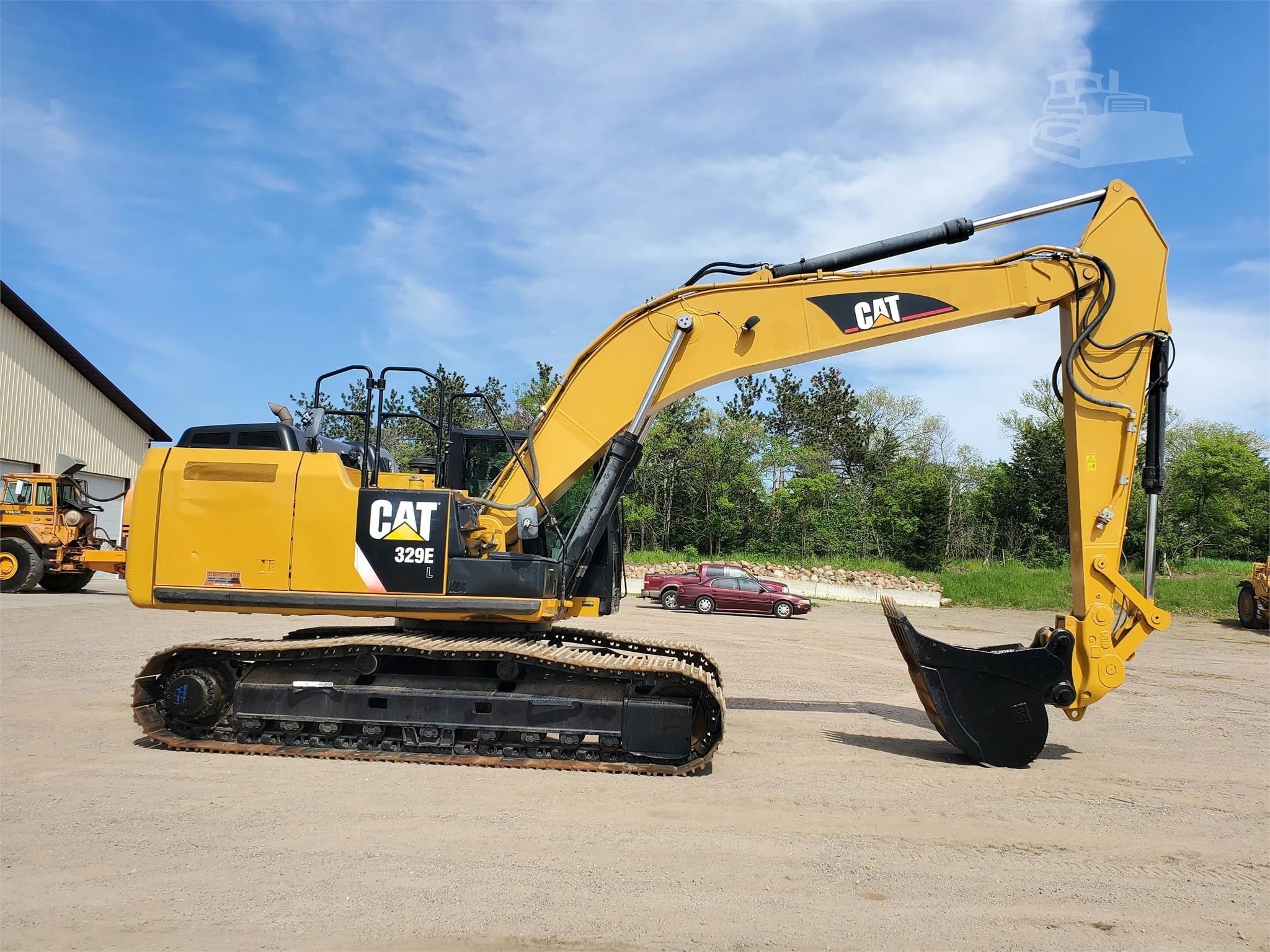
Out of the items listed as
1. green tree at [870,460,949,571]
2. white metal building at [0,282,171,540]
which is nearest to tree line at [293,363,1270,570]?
green tree at [870,460,949,571]

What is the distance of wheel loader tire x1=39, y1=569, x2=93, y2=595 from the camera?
77.0 feet

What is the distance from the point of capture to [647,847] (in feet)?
17.6

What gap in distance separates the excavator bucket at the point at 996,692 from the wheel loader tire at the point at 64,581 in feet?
76.1

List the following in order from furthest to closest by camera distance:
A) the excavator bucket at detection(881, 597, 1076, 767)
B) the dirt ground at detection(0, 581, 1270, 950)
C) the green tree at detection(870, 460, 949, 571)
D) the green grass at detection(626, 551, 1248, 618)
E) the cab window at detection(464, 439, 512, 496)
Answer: the green tree at detection(870, 460, 949, 571) < the green grass at detection(626, 551, 1248, 618) < the cab window at detection(464, 439, 512, 496) < the excavator bucket at detection(881, 597, 1076, 767) < the dirt ground at detection(0, 581, 1270, 950)

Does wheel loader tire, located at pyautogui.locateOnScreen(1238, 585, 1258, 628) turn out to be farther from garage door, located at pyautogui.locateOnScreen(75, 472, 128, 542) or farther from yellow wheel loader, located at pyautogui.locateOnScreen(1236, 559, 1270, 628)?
garage door, located at pyautogui.locateOnScreen(75, 472, 128, 542)

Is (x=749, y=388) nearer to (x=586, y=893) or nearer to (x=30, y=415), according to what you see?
(x=30, y=415)

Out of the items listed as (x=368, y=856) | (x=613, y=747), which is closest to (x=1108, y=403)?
(x=613, y=747)

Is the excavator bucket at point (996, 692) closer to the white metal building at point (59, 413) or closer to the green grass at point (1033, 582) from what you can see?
the green grass at point (1033, 582)

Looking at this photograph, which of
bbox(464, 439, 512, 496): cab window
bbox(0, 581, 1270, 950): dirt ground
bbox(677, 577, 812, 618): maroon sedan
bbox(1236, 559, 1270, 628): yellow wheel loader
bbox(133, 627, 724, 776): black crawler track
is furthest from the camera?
bbox(677, 577, 812, 618): maroon sedan

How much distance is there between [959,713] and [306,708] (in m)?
5.66

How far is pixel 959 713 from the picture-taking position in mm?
7684

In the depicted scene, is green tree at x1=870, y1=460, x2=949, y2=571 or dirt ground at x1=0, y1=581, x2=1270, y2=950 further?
green tree at x1=870, y1=460, x2=949, y2=571

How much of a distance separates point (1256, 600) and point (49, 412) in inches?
1608

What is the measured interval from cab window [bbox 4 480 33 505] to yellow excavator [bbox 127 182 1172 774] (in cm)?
1897
